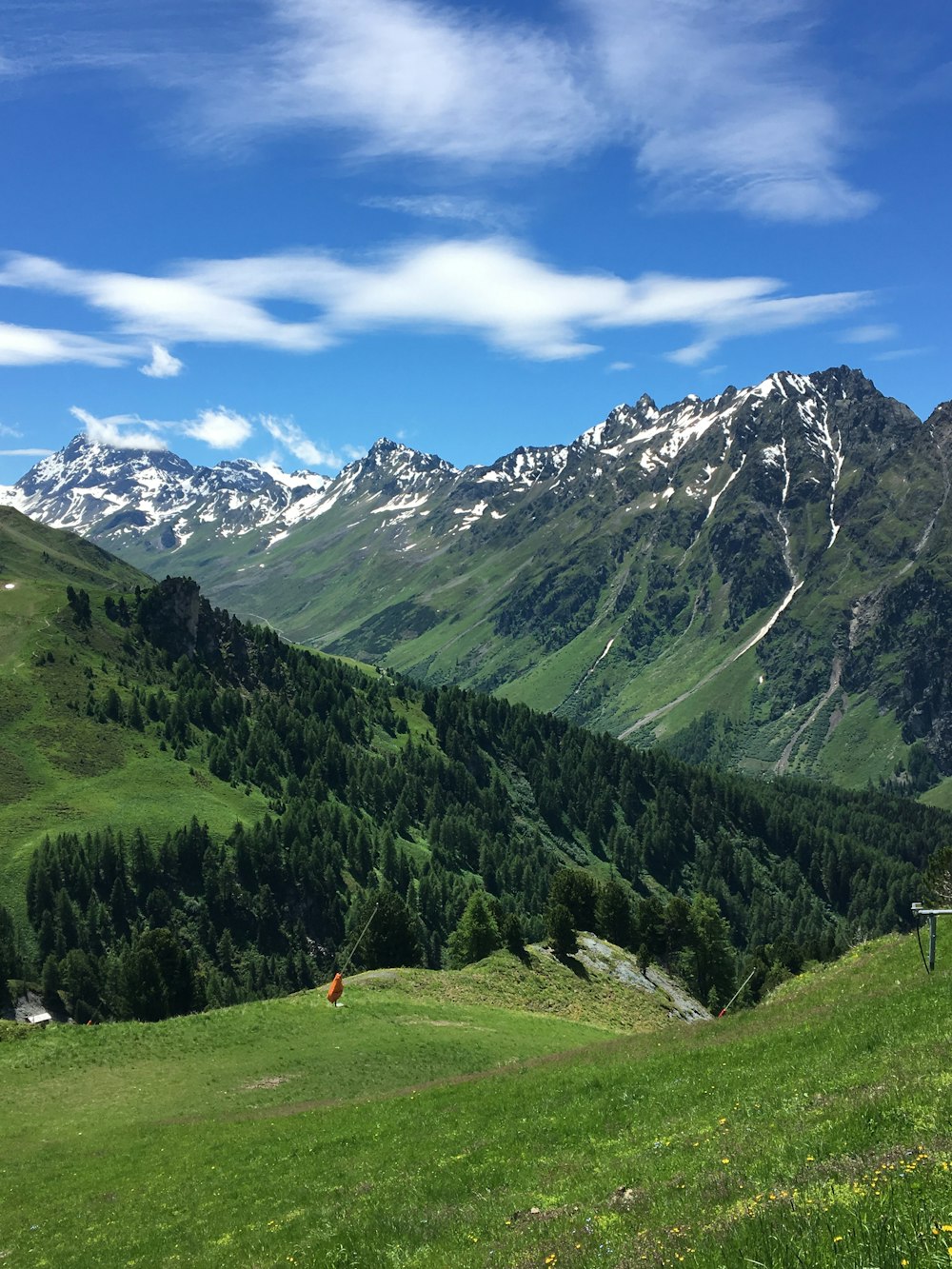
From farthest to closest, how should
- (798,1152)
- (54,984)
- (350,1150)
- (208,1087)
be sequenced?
1. (54,984)
2. (208,1087)
3. (350,1150)
4. (798,1152)

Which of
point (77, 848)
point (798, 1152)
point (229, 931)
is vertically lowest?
point (229, 931)

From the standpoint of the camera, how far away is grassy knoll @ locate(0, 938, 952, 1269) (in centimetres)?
1330

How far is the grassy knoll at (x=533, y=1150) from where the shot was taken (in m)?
13.3

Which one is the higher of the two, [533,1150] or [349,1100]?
[533,1150]

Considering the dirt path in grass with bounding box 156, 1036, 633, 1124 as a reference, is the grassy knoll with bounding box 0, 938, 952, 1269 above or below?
above

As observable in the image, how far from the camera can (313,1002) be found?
221 ft

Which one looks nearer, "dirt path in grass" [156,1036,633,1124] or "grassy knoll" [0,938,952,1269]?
"grassy knoll" [0,938,952,1269]

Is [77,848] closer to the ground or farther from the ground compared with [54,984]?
farther from the ground

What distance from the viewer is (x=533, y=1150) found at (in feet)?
80.9

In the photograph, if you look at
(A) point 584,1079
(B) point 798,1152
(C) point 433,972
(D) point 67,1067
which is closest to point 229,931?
(C) point 433,972

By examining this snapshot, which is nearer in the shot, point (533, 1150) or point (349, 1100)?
point (533, 1150)

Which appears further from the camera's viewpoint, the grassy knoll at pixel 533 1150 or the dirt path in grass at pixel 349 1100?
the dirt path in grass at pixel 349 1100

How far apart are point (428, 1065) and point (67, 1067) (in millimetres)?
22917

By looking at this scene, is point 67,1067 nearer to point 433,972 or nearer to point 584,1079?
point 433,972
